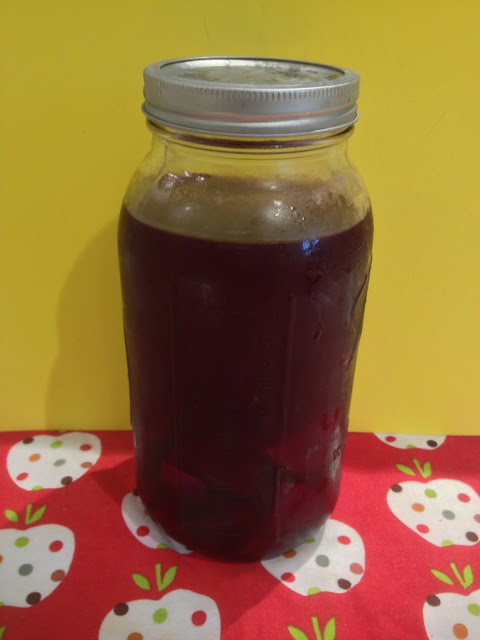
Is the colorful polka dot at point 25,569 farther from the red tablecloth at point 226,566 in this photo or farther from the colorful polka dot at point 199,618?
the colorful polka dot at point 199,618

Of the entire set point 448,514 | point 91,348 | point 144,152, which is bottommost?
point 448,514

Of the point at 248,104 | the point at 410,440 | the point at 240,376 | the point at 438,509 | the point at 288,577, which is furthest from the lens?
the point at 410,440

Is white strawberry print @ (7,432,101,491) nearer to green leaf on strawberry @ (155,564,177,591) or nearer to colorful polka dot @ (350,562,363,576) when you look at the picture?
green leaf on strawberry @ (155,564,177,591)

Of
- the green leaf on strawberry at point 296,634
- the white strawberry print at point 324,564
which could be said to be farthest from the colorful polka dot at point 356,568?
the green leaf on strawberry at point 296,634

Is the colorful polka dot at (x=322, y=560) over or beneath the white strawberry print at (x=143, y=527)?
beneath

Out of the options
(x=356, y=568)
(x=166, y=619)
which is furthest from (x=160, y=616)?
(x=356, y=568)

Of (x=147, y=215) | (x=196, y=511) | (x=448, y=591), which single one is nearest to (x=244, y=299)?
(x=147, y=215)

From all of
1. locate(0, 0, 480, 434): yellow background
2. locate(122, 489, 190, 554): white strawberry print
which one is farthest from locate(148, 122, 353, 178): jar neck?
locate(122, 489, 190, 554): white strawberry print

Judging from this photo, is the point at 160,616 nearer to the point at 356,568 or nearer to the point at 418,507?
the point at 356,568
